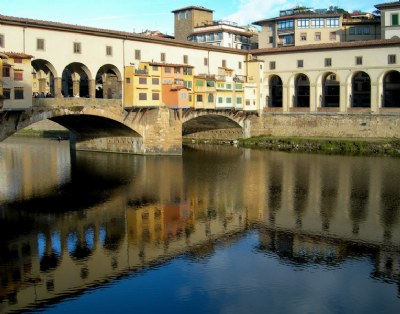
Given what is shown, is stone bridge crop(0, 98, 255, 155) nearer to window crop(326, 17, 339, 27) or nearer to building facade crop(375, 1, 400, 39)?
building facade crop(375, 1, 400, 39)

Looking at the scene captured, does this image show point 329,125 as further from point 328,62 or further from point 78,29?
point 78,29

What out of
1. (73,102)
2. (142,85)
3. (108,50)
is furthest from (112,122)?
(108,50)

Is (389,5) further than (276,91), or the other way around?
(276,91)

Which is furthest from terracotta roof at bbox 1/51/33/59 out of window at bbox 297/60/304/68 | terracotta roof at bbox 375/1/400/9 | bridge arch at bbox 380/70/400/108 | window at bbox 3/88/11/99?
terracotta roof at bbox 375/1/400/9

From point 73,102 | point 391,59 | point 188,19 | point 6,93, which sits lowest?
point 73,102

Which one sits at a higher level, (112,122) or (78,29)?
(78,29)

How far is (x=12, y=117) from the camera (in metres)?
37.0

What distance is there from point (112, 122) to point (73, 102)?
556 cm

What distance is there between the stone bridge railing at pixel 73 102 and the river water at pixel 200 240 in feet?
16.6

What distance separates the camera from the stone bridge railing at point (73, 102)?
39062 millimetres

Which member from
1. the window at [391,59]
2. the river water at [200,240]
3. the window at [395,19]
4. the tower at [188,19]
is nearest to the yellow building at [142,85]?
the river water at [200,240]

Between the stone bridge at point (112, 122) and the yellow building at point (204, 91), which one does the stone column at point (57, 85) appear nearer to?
the stone bridge at point (112, 122)

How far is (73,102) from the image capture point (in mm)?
41188

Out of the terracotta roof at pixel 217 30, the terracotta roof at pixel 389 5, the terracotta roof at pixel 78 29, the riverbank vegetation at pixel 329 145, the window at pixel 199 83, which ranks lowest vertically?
the riverbank vegetation at pixel 329 145
